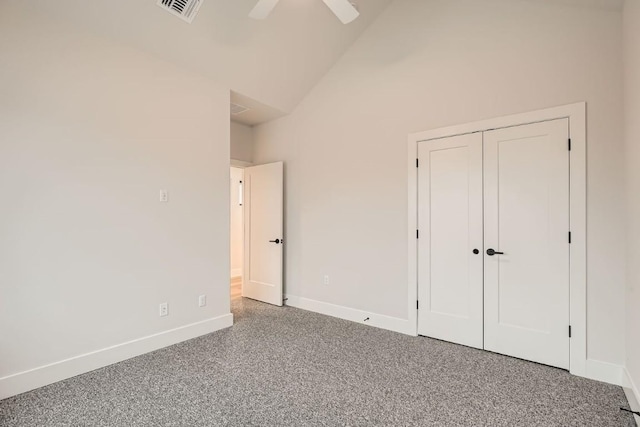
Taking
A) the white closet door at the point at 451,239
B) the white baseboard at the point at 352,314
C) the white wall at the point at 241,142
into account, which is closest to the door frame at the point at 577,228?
the white closet door at the point at 451,239

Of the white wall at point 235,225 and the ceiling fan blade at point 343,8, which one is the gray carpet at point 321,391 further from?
the white wall at point 235,225

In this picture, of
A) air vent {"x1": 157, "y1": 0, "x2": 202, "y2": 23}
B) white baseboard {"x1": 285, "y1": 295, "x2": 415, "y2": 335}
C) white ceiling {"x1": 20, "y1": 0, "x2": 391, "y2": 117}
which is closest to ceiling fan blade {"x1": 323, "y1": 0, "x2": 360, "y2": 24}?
white ceiling {"x1": 20, "y1": 0, "x2": 391, "y2": 117}

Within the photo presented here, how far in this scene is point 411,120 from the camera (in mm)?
3395

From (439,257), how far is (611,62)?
6.84ft

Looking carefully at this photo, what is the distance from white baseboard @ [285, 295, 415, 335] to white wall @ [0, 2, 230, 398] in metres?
1.22

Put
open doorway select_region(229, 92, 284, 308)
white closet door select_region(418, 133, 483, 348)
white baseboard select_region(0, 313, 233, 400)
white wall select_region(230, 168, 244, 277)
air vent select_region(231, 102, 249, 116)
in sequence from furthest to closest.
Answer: white wall select_region(230, 168, 244, 277) < open doorway select_region(229, 92, 284, 308) < air vent select_region(231, 102, 249, 116) < white closet door select_region(418, 133, 483, 348) < white baseboard select_region(0, 313, 233, 400)

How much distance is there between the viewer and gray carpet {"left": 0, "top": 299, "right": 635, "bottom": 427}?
1936 mm

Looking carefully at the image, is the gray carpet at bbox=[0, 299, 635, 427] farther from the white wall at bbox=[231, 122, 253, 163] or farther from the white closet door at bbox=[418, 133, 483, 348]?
the white wall at bbox=[231, 122, 253, 163]

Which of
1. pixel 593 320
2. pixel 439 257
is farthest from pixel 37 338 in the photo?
pixel 593 320

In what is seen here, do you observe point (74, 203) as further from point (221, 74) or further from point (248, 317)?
point (248, 317)

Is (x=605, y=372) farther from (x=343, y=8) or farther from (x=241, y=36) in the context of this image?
(x=241, y=36)

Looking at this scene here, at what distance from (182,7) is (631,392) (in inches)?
180

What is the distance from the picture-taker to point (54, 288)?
7.85 feet

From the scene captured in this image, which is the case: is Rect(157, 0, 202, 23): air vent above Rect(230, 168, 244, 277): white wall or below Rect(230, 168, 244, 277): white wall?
above
